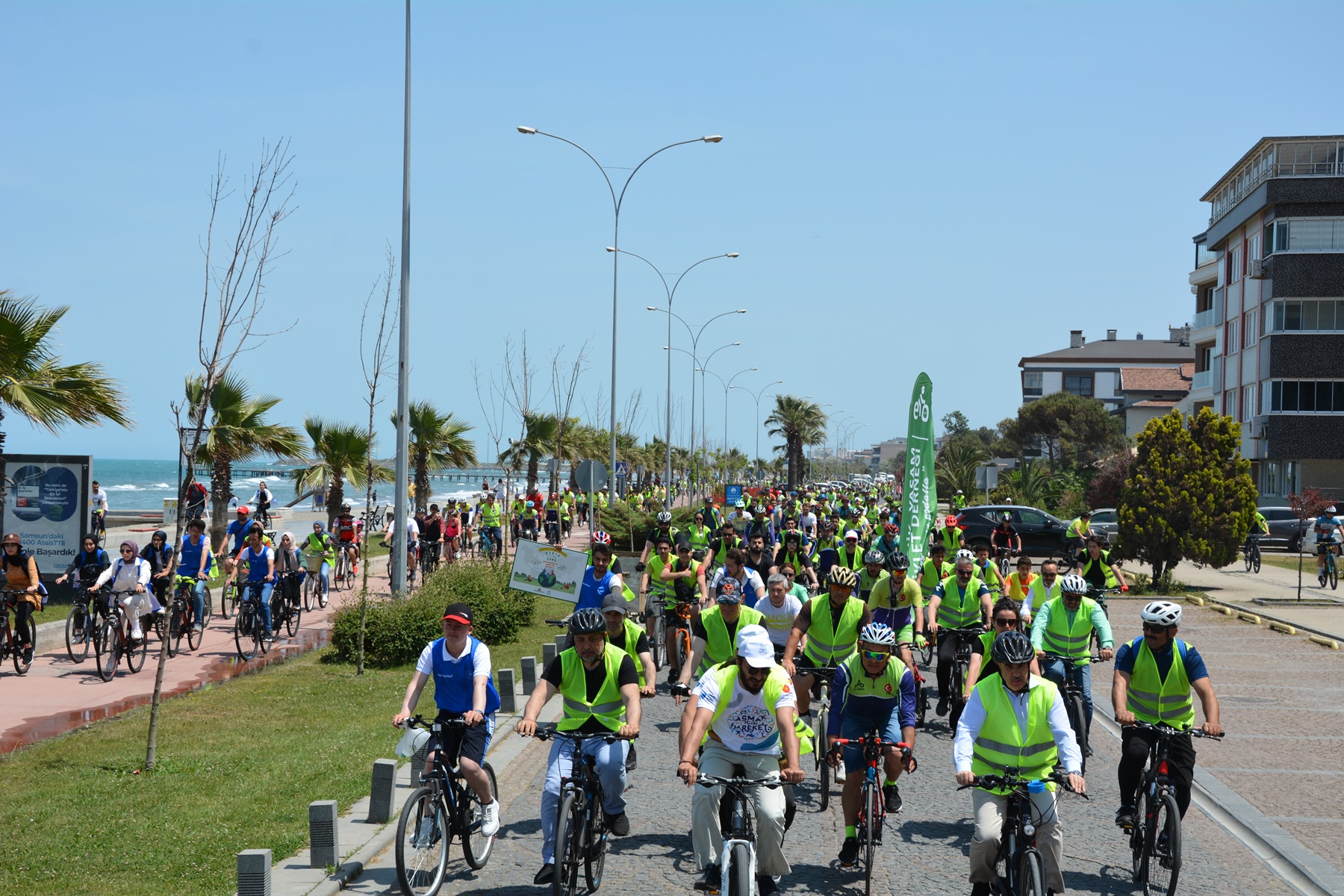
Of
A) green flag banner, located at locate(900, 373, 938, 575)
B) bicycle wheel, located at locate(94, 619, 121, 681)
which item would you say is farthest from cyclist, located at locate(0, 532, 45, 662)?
green flag banner, located at locate(900, 373, 938, 575)

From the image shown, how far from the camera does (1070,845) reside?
8656mm

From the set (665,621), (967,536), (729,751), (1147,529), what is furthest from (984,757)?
(967,536)

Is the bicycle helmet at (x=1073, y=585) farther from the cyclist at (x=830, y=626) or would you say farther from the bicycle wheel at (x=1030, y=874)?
the bicycle wheel at (x=1030, y=874)

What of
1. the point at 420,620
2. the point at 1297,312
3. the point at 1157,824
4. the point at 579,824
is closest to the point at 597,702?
the point at 579,824

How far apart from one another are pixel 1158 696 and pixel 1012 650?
185 cm

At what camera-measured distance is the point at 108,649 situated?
626 inches

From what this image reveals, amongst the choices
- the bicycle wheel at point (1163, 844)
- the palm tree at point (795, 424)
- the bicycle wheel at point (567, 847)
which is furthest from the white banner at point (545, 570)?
the palm tree at point (795, 424)

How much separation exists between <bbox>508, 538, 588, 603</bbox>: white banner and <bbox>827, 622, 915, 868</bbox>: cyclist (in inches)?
461

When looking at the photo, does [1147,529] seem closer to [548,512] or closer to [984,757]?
[548,512]

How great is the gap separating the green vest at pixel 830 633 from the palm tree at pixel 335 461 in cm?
2482

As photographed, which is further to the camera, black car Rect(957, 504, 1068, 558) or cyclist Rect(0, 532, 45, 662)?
black car Rect(957, 504, 1068, 558)

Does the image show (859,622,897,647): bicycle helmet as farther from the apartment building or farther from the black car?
the apartment building

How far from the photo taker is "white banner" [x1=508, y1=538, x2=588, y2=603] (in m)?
19.5

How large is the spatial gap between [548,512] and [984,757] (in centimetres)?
3597
